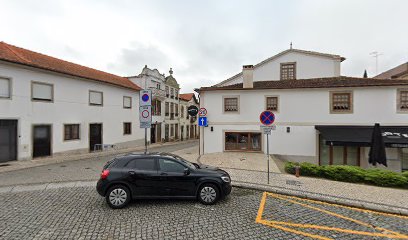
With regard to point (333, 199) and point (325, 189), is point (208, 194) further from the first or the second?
point (325, 189)

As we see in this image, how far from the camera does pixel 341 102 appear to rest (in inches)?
563

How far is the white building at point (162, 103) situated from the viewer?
89.3 ft

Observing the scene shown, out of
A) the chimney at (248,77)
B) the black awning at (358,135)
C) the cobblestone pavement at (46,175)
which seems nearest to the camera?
the cobblestone pavement at (46,175)

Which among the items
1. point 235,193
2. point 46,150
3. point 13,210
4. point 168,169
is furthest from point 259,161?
point 46,150

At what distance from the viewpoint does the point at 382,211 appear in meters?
6.20

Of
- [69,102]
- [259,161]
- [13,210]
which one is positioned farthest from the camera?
[69,102]

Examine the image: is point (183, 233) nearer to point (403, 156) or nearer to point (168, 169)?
point (168, 169)

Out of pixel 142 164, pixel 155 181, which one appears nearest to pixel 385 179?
pixel 155 181

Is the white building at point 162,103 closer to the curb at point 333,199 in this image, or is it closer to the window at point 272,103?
the window at point 272,103

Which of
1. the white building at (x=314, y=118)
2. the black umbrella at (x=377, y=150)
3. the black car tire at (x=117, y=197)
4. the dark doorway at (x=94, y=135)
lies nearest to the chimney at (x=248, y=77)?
the white building at (x=314, y=118)

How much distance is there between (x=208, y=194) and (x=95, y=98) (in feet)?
55.5

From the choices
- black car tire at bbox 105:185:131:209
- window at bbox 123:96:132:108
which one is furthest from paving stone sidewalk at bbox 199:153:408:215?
window at bbox 123:96:132:108

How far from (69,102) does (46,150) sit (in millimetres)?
4070

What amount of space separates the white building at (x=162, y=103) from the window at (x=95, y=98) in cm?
777
